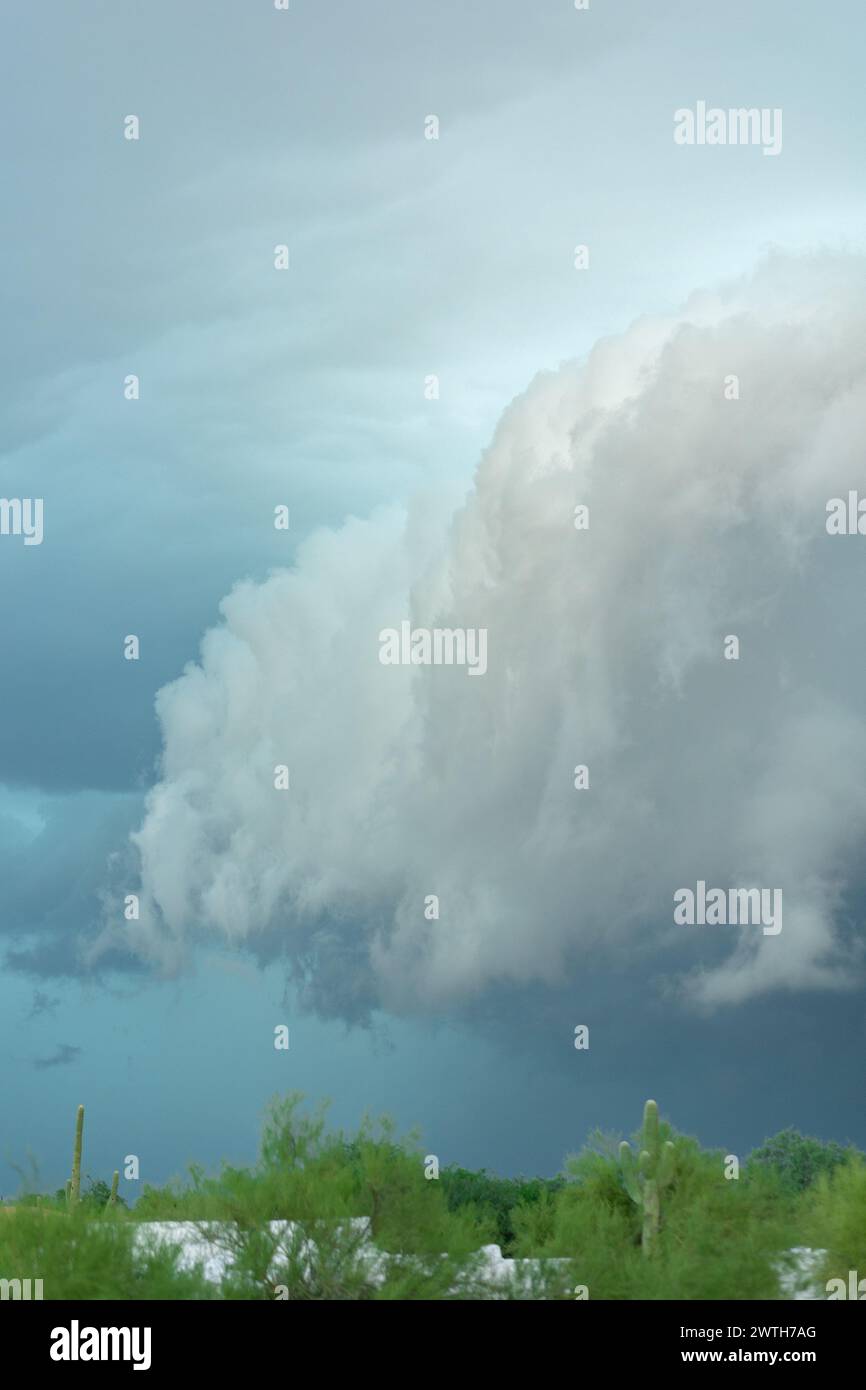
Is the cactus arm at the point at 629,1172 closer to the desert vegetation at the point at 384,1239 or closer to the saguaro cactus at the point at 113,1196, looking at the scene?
the desert vegetation at the point at 384,1239

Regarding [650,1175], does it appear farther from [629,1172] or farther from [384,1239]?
[384,1239]

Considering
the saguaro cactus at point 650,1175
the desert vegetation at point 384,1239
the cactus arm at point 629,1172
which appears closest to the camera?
the desert vegetation at point 384,1239

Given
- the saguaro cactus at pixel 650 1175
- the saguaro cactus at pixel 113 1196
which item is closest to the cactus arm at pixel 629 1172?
the saguaro cactus at pixel 650 1175

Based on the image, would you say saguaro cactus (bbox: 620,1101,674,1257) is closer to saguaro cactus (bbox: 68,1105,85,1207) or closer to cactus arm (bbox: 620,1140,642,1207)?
cactus arm (bbox: 620,1140,642,1207)

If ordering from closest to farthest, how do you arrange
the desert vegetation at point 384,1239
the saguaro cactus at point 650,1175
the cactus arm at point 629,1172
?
the desert vegetation at point 384,1239, the saguaro cactus at point 650,1175, the cactus arm at point 629,1172

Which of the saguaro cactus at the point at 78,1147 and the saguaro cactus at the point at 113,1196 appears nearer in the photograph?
the saguaro cactus at the point at 113,1196

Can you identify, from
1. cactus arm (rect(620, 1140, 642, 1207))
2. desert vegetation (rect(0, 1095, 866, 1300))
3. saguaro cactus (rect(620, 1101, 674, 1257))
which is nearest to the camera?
desert vegetation (rect(0, 1095, 866, 1300))

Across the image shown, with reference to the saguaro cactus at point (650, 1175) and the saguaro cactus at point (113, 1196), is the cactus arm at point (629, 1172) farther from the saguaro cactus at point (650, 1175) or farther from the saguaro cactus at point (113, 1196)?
the saguaro cactus at point (113, 1196)

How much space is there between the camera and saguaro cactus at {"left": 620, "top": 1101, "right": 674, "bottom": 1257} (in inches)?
768

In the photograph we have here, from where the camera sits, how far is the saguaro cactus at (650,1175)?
1950cm

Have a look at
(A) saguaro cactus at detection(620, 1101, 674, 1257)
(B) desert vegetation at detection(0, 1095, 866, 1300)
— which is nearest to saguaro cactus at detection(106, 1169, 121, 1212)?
(B) desert vegetation at detection(0, 1095, 866, 1300)

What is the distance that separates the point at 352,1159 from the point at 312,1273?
8.80 feet
